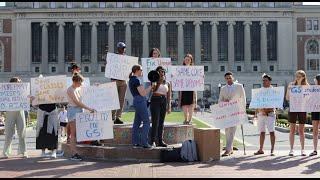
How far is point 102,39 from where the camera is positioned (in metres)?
92.7

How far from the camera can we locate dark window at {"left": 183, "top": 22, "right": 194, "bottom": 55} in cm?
9238

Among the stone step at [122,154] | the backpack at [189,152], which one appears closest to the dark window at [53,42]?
the stone step at [122,154]

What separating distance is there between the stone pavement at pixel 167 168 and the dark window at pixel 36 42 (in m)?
79.3

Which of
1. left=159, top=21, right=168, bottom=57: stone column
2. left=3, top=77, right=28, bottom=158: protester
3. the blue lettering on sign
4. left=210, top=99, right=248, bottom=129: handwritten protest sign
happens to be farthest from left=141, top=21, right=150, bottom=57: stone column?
left=210, top=99, right=248, bottom=129: handwritten protest sign

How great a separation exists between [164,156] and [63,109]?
35.0 feet

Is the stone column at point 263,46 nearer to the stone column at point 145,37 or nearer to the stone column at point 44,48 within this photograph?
the stone column at point 145,37

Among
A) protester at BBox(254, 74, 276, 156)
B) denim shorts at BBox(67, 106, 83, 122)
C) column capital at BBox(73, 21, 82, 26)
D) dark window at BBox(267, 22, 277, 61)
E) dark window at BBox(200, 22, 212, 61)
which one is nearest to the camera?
denim shorts at BBox(67, 106, 83, 122)

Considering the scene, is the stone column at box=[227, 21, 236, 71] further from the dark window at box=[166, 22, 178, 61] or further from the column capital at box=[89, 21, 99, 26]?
the column capital at box=[89, 21, 99, 26]

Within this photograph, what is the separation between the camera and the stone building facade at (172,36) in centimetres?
9044

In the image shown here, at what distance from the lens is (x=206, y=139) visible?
46.8 feet

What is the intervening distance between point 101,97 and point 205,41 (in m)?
78.9

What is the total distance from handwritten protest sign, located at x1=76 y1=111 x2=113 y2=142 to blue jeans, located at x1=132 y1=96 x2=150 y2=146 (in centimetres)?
72

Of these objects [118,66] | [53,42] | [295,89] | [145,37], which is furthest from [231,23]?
[118,66]

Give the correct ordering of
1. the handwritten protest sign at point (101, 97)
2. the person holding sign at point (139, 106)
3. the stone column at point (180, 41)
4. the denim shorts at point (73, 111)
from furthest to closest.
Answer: the stone column at point (180, 41), the handwritten protest sign at point (101, 97), the denim shorts at point (73, 111), the person holding sign at point (139, 106)
